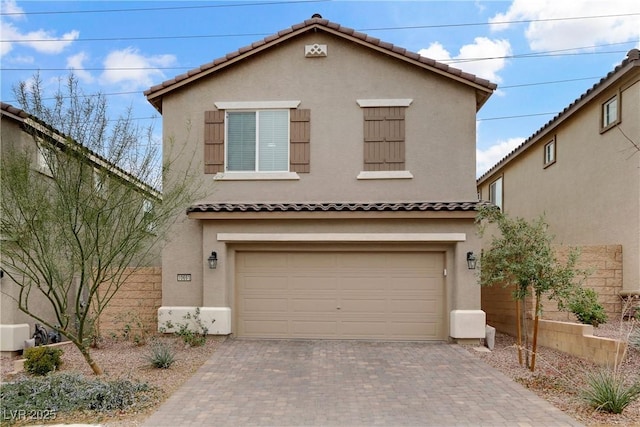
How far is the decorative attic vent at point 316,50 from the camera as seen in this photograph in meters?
12.2

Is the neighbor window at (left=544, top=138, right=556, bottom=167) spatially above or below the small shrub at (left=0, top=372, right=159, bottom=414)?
above

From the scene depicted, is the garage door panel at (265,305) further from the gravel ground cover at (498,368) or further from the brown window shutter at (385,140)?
the brown window shutter at (385,140)

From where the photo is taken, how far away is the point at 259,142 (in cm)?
1223

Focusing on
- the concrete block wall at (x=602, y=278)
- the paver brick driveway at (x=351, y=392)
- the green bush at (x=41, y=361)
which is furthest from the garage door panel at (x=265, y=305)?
the concrete block wall at (x=602, y=278)

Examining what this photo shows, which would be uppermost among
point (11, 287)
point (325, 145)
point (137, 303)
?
point (325, 145)

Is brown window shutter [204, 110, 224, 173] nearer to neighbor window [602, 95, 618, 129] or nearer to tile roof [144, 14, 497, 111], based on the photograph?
tile roof [144, 14, 497, 111]

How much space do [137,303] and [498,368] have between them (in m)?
9.10

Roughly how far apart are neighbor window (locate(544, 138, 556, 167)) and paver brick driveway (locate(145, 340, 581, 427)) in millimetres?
9390

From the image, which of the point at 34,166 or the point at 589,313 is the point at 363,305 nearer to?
the point at 589,313

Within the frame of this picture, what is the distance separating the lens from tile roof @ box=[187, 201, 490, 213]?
11.1 metres

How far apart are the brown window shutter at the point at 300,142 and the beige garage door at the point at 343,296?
2.31 meters

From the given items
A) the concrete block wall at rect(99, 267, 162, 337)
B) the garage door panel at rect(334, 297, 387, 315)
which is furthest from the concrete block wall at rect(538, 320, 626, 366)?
the concrete block wall at rect(99, 267, 162, 337)

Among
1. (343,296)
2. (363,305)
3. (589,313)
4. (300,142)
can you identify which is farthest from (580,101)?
(343,296)

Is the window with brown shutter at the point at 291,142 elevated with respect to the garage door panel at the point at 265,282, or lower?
elevated
